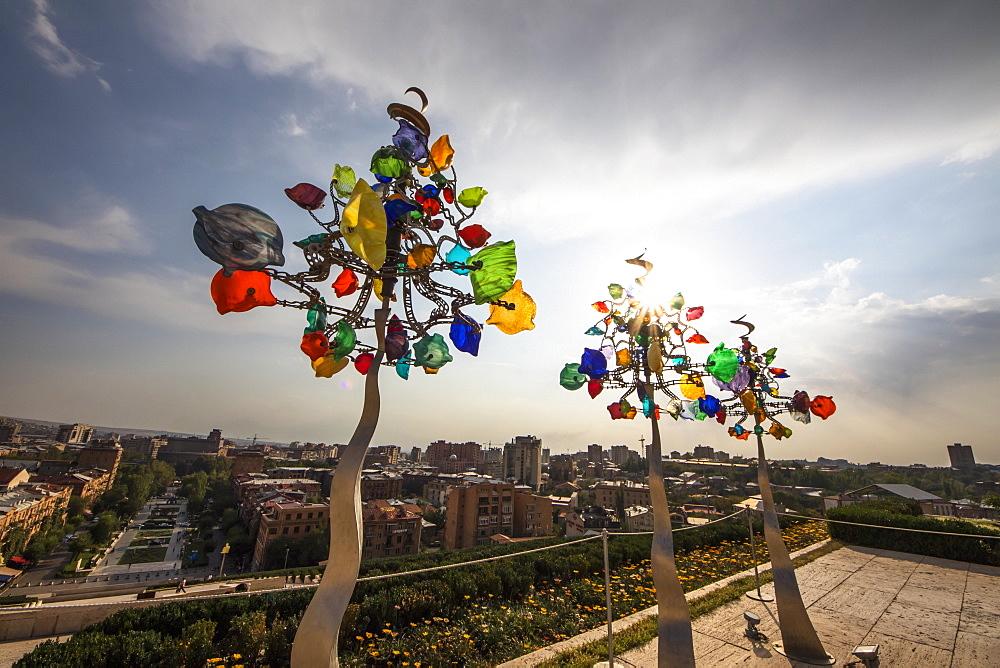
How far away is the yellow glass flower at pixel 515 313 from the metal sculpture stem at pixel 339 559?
0.90 m

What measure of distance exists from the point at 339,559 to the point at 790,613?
615 cm

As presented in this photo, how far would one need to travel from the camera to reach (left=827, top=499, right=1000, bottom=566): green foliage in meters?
11.2

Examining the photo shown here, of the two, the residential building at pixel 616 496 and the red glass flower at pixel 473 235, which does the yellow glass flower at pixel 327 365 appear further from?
the residential building at pixel 616 496

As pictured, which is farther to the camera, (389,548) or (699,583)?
(389,548)

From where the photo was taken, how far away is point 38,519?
43781mm

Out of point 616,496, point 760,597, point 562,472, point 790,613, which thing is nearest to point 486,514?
point 616,496

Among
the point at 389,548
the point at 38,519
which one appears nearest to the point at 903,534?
the point at 389,548

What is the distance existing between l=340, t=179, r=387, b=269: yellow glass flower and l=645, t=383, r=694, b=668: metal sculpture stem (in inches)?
149

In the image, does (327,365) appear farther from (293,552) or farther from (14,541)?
(14,541)

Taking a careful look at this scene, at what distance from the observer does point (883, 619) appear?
6805 millimetres

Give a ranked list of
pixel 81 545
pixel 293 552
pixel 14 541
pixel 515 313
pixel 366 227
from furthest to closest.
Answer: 1. pixel 81 545
2. pixel 14 541
3. pixel 293 552
4. pixel 515 313
5. pixel 366 227

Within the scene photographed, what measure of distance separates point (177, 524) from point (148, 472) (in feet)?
96.1

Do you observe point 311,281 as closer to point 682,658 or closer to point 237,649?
point 682,658

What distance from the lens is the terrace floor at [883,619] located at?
5.38 m
